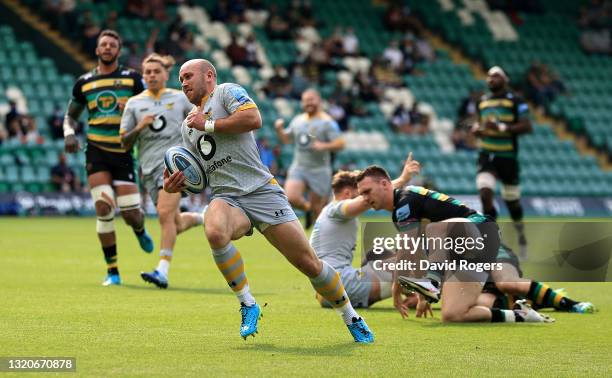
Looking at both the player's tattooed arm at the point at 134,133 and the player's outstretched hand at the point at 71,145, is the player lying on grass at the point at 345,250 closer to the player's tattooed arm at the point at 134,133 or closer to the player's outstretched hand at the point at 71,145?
the player's tattooed arm at the point at 134,133

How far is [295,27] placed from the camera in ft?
116

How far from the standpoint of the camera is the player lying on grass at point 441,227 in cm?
895

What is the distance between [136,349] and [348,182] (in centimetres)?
346

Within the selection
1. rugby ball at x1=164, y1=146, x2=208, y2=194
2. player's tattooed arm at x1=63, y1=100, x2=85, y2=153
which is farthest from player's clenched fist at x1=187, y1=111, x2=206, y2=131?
player's tattooed arm at x1=63, y1=100, x2=85, y2=153

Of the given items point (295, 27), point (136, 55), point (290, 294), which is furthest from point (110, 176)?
point (295, 27)

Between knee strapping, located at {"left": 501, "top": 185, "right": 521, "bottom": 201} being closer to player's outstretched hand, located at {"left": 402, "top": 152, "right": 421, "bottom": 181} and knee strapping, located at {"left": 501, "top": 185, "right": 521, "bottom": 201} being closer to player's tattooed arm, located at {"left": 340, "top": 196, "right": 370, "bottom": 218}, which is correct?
player's tattooed arm, located at {"left": 340, "top": 196, "right": 370, "bottom": 218}

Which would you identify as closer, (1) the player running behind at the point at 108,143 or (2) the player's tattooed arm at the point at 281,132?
(1) the player running behind at the point at 108,143

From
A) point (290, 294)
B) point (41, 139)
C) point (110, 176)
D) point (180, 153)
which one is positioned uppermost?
point (180, 153)

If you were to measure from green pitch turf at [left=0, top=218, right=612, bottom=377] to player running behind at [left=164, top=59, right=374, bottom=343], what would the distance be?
0.33m

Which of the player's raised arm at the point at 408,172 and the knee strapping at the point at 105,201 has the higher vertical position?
the player's raised arm at the point at 408,172

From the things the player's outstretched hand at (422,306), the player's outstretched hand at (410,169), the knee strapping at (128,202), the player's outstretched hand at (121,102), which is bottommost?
the knee strapping at (128,202)

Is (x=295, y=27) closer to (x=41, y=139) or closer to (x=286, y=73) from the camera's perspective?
(x=286, y=73)

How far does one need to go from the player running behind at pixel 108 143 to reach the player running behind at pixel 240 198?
4.49m

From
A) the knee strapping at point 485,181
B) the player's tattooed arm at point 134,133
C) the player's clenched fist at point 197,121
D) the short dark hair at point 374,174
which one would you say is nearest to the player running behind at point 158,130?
the player's tattooed arm at point 134,133
